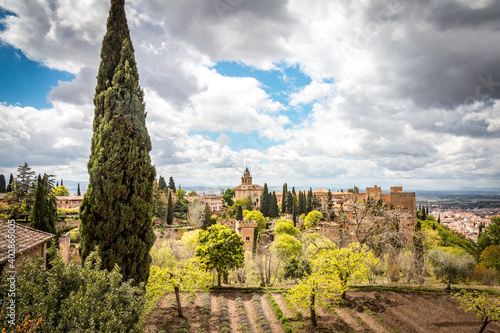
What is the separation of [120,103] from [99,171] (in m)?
2.97

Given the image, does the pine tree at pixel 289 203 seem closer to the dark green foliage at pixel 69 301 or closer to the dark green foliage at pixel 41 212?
the dark green foliage at pixel 41 212

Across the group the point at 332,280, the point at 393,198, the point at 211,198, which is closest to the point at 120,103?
the point at 332,280

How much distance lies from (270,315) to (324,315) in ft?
8.55

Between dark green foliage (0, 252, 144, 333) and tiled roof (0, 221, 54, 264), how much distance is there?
83 cm

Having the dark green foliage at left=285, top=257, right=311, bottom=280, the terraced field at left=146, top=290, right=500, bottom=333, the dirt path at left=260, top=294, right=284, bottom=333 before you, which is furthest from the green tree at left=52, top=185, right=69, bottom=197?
the dirt path at left=260, top=294, right=284, bottom=333

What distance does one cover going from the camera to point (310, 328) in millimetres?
10875

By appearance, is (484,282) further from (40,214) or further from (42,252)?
(40,214)

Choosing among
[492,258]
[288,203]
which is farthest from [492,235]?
[288,203]

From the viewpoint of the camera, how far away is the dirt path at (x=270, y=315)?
1113cm

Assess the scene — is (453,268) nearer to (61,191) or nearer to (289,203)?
(289,203)

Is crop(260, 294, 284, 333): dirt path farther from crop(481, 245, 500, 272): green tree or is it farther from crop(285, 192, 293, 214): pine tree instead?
crop(285, 192, 293, 214): pine tree

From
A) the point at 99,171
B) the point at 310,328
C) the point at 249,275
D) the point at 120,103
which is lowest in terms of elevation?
the point at 249,275

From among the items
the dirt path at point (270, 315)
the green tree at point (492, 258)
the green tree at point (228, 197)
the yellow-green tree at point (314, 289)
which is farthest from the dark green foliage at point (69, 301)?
the green tree at point (228, 197)

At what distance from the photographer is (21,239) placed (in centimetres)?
721
